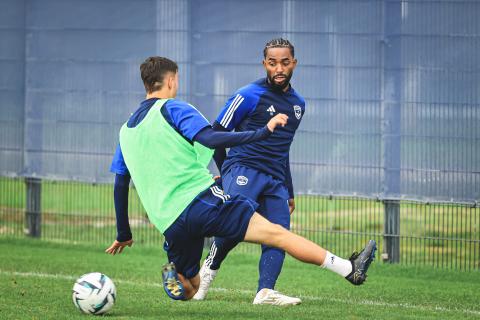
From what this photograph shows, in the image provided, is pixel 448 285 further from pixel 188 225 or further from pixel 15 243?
pixel 15 243

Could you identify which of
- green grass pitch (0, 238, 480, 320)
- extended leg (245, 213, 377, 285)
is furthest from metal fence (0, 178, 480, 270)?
extended leg (245, 213, 377, 285)

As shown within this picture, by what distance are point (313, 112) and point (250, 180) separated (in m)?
4.09

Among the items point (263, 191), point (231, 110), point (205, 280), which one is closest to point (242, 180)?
point (263, 191)

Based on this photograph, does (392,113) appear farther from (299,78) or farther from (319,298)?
(319,298)

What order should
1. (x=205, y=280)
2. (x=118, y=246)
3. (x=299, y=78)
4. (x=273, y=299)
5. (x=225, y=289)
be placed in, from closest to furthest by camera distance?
(x=118, y=246)
(x=273, y=299)
(x=205, y=280)
(x=225, y=289)
(x=299, y=78)

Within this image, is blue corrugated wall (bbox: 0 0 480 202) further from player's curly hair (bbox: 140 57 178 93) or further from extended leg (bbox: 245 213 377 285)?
player's curly hair (bbox: 140 57 178 93)

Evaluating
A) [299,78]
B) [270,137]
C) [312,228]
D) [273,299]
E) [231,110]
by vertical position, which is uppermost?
[299,78]

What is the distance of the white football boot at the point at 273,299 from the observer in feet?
30.7

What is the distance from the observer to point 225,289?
11164 mm

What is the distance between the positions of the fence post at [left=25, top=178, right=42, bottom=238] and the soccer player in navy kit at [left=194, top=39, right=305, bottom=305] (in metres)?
5.71

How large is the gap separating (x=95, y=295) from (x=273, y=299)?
152 cm

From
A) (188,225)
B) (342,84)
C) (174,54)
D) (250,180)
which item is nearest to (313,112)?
(342,84)

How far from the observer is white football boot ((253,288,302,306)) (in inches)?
368

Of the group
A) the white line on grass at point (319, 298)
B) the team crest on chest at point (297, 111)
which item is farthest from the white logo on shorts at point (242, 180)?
the white line on grass at point (319, 298)
